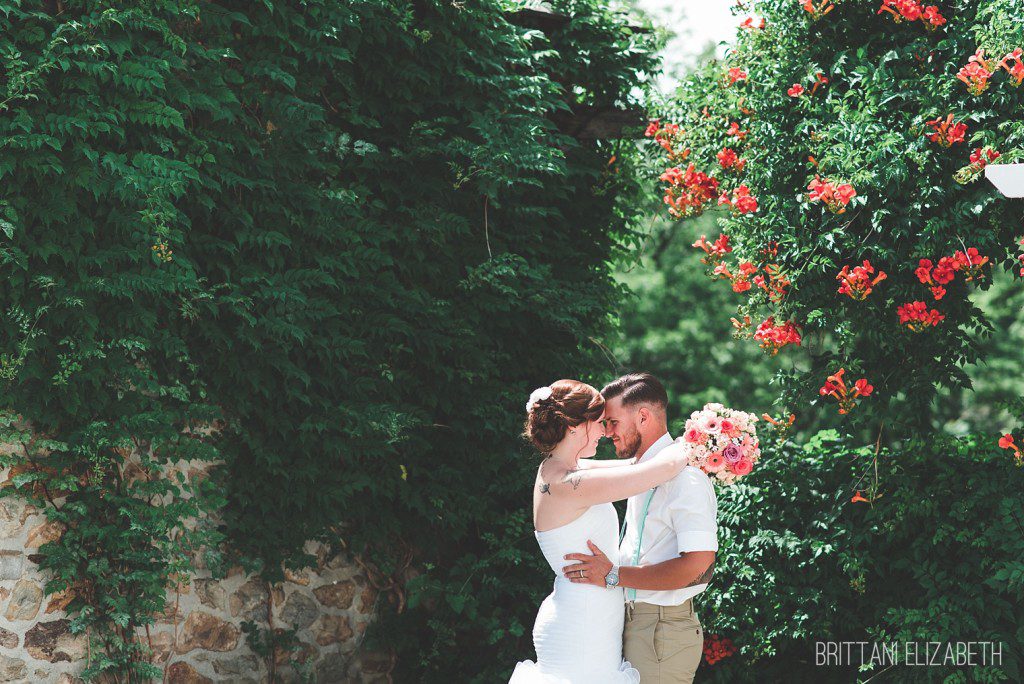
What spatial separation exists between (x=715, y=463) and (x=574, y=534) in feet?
1.95

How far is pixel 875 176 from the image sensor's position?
17.4ft

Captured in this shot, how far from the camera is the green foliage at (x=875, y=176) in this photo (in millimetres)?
5223

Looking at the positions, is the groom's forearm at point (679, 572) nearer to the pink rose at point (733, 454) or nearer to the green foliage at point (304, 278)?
the pink rose at point (733, 454)

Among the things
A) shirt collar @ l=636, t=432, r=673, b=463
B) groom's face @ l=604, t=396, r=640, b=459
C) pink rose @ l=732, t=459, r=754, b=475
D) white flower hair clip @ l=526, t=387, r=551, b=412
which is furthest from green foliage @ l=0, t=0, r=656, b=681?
pink rose @ l=732, t=459, r=754, b=475

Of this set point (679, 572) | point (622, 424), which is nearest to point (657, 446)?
point (622, 424)

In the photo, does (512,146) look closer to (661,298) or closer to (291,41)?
(291,41)

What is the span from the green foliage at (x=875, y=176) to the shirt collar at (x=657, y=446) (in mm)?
2197

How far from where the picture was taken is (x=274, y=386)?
207 inches

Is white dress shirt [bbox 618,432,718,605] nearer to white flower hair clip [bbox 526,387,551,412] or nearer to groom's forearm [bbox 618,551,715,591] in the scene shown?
groom's forearm [bbox 618,551,715,591]

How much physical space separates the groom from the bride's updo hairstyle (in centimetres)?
8

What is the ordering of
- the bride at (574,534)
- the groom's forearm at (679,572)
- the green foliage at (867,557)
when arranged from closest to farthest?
the groom's forearm at (679,572)
the bride at (574,534)
the green foliage at (867,557)

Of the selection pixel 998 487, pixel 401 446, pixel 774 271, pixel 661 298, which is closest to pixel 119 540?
pixel 401 446

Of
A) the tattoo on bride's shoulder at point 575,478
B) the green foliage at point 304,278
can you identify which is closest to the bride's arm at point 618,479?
the tattoo on bride's shoulder at point 575,478

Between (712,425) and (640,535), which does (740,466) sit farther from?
(640,535)
